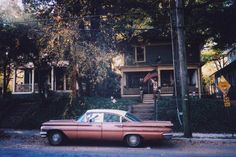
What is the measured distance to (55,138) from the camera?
13.6 meters

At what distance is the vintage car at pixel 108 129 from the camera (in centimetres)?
1308


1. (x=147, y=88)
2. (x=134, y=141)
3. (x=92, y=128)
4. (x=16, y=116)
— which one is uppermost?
(x=147, y=88)

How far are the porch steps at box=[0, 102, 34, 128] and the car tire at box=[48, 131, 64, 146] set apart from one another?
8461 millimetres

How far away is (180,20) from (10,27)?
1294cm

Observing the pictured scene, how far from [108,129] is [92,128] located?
76 cm

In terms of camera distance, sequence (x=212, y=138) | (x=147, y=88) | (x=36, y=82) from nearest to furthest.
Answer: (x=212, y=138) < (x=147, y=88) < (x=36, y=82)

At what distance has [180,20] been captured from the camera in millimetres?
16141

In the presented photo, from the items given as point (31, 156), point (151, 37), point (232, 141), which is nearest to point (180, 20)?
point (232, 141)

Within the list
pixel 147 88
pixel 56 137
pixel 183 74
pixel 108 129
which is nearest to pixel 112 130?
pixel 108 129

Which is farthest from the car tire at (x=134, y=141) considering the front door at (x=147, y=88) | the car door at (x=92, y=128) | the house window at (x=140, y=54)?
the house window at (x=140, y=54)

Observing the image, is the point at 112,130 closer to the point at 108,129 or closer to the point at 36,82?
the point at 108,129

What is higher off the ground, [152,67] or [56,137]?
[152,67]

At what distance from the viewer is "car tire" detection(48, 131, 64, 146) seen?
44.4ft

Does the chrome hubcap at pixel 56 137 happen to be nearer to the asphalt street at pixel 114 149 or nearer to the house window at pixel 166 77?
the asphalt street at pixel 114 149
